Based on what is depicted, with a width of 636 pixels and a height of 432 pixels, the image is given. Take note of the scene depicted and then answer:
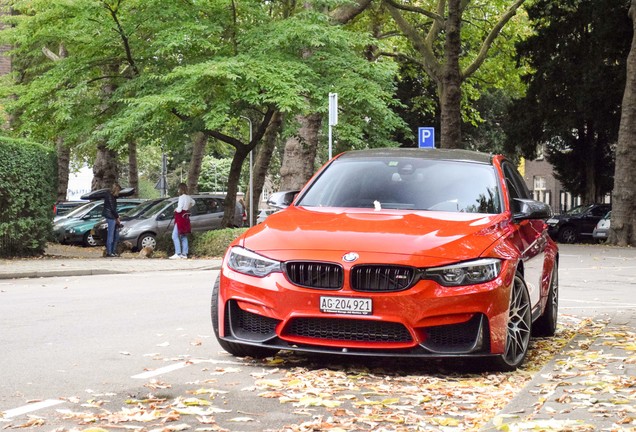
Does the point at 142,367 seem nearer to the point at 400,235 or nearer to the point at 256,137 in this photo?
the point at 400,235

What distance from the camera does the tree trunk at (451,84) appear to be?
36.0 m

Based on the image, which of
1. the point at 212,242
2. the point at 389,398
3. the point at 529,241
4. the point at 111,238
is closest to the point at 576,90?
the point at 212,242

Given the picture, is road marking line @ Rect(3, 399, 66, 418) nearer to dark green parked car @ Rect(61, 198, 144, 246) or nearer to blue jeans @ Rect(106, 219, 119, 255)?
blue jeans @ Rect(106, 219, 119, 255)

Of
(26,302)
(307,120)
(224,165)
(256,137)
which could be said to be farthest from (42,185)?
(224,165)

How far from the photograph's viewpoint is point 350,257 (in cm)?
805

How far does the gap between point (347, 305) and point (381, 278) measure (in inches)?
11.4

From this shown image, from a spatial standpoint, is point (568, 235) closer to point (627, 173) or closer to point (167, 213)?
point (627, 173)

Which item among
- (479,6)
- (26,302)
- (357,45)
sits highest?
(479,6)

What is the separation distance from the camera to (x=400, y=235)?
8266mm

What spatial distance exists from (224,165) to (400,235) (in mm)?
111847

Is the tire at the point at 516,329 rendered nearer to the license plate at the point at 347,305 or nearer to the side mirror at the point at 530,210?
the side mirror at the point at 530,210

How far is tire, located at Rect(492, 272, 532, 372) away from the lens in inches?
332

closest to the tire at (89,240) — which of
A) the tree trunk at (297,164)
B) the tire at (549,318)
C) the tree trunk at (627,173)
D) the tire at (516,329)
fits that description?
the tree trunk at (297,164)

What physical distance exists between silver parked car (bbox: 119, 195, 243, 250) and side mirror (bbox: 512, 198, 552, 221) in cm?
2238
